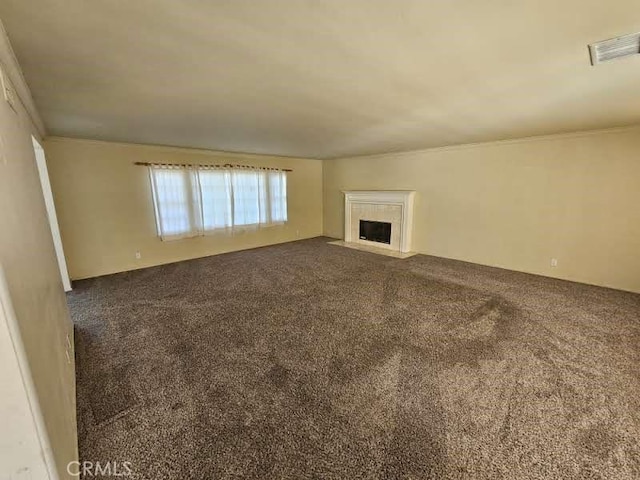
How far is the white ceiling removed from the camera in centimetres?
114

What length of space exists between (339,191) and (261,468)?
639 centimetres

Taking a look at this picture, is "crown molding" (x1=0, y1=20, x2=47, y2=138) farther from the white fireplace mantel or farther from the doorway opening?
the white fireplace mantel

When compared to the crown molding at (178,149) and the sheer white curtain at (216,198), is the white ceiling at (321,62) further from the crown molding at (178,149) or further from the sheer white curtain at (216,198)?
the sheer white curtain at (216,198)

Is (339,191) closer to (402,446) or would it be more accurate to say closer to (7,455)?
(402,446)

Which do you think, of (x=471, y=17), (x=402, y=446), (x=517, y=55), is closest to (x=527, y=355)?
(x=402, y=446)

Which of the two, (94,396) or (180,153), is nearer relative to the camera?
(94,396)

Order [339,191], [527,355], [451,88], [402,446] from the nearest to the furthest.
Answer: [402,446], [451,88], [527,355], [339,191]

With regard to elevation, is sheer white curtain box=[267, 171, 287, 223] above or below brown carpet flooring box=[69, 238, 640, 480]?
above

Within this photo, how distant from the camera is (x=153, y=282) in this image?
159 inches

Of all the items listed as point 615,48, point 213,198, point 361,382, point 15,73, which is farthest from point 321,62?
point 213,198

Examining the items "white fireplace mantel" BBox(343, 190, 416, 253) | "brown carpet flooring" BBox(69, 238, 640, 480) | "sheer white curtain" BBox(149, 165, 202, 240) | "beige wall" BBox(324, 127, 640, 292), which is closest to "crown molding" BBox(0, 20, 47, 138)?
"brown carpet flooring" BBox(69, 238, 640, 480)

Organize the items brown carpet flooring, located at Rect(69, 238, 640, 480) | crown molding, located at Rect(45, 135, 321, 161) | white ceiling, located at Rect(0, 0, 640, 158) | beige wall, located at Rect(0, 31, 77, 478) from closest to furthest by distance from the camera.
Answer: beige wall, located at Rect(0, 31, 77, 478) → white ceiling, located at Rect(0, 0, 640, 158) → brown carpet flooring, located at Rect(69, 238, 640, 480) → crown molding, located at Rect(45, 135, 321, 161)

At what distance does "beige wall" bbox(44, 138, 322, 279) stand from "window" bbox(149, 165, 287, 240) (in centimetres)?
19

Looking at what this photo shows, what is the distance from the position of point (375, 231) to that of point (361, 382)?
466 centimetres
